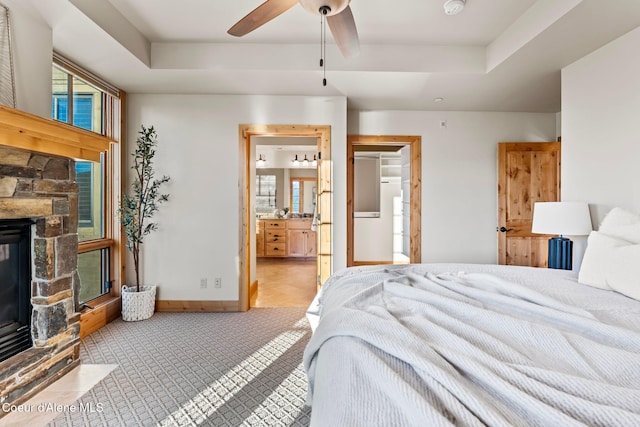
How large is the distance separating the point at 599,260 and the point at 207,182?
333 cm

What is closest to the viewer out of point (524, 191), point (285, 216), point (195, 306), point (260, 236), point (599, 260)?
point (599, 260)

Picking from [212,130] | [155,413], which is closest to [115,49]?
[212,130]

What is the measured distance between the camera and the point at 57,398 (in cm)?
196

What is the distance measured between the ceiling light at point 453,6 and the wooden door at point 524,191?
81.2 inches

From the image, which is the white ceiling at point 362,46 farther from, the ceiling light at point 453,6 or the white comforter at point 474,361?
the white comforter at point 474,361

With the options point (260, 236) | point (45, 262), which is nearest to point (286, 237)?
point (260, 236)

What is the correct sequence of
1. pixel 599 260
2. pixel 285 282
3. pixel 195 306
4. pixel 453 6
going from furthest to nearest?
pixel 285 282
pixel 195 306
pixel 453 6
pixel 599 260

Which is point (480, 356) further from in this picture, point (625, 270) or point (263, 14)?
point (263, 14)

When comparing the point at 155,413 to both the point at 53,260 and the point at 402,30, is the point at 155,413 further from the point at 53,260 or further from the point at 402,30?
the point at 402,30

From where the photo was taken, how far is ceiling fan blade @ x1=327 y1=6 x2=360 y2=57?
175cm

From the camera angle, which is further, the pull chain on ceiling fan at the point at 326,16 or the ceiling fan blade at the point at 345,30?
the ceiling fan blade at the point at 345,30

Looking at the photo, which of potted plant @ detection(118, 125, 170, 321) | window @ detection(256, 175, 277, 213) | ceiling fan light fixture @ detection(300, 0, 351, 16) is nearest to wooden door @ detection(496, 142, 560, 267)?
ceiling fan light fixture @ detection(300, 0, 351, 16)

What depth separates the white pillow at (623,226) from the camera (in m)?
1.75

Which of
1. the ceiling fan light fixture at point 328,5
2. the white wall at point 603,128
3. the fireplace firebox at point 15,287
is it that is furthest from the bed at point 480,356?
the fireplace firebox at point 15,287
